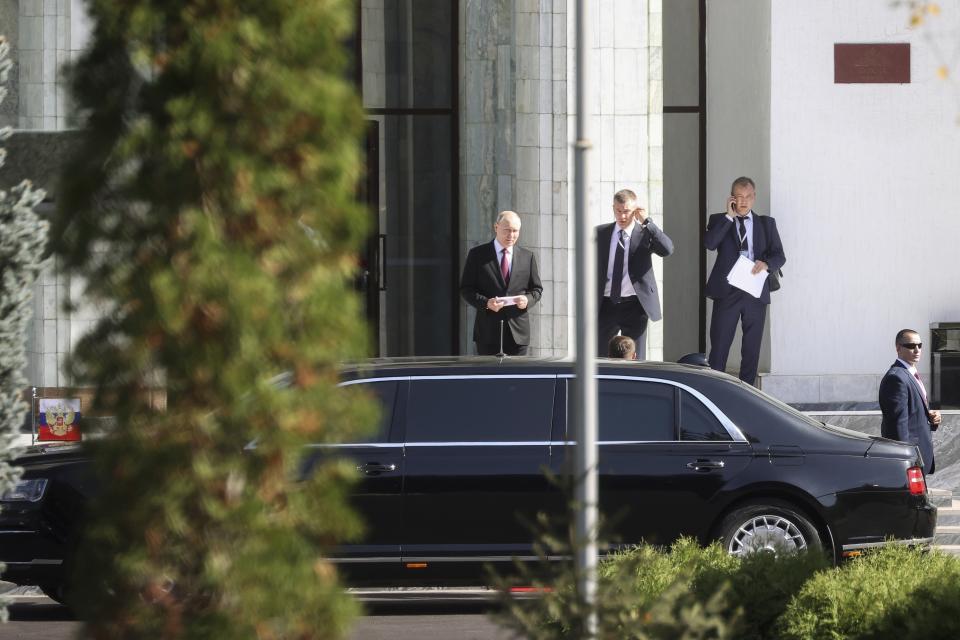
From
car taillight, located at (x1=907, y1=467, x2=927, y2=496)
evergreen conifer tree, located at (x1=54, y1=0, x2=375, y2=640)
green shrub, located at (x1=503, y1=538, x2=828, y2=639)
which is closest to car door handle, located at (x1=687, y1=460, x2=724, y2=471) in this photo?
car taillight, located at (x1=907, y1=467, x2=927, y2=496)

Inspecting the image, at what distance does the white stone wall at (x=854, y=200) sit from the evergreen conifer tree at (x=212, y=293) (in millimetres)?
12854

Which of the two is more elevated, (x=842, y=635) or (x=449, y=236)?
(x=449, y=236)

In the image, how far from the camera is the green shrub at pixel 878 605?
6859 millimetres

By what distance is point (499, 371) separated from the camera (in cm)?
1045

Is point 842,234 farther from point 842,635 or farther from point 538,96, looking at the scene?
point 842,635

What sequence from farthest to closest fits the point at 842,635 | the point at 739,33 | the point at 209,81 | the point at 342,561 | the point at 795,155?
the point at 739,33 → the point at 795,155 → the point at 342,561 → the point at 842,635 → the point at 209,81

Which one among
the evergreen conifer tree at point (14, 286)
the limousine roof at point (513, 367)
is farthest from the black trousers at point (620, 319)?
the evergreen conifer tree at point (14, 286)

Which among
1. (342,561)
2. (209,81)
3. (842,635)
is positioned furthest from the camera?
(342,561)

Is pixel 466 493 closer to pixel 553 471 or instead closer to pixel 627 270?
pixel 553 471

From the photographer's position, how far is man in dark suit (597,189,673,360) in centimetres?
1415

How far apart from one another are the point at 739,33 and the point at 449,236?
3866mm

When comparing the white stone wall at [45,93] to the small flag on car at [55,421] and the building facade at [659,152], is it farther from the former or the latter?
the small flag on car at [55,421]

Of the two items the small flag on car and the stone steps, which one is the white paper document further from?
the small flag on car

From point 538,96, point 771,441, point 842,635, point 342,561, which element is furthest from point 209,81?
point 538,96
